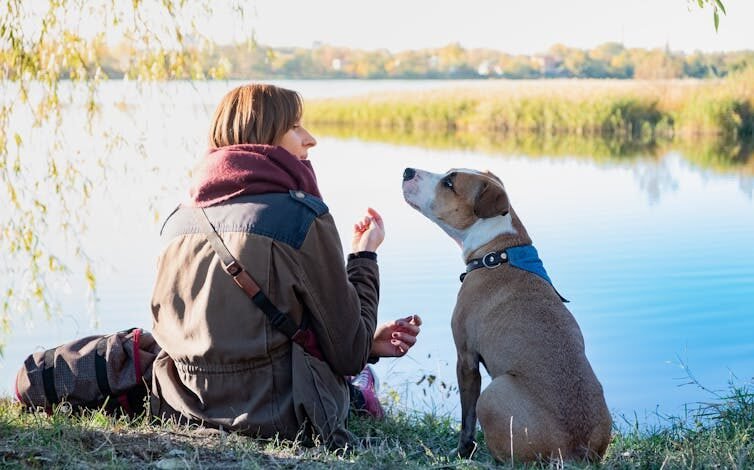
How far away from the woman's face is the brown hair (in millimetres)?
28

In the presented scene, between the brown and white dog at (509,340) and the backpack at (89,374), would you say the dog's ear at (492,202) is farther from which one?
the backpack at (89,374)

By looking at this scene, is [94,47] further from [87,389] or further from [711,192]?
[711,192]

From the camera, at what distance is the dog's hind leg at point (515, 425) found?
4.00 metres

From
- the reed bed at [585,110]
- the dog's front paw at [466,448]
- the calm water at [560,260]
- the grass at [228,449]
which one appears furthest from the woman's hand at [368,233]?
the reed bed at [585,110]

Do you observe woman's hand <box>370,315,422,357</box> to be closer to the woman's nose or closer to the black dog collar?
the black dog collar

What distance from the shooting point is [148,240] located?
14.0 m

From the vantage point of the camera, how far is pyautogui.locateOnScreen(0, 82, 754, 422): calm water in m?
8.04

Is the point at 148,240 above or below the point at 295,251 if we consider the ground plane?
below

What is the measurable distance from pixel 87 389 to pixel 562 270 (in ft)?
28.2

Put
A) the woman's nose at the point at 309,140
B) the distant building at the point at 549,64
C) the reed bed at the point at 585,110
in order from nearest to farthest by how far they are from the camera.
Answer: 1. the woman's nose at the point at 309,140
2. the reed bed at the point at 585,110
3. the distant building at the point at 549,64

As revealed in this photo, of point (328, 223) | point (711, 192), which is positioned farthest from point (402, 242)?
point (328, 223)

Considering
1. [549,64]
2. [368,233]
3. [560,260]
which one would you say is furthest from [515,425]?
[549,64]

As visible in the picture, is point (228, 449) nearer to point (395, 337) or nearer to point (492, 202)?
point (395, 337)

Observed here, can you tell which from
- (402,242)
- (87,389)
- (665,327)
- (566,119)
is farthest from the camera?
(566,119)
